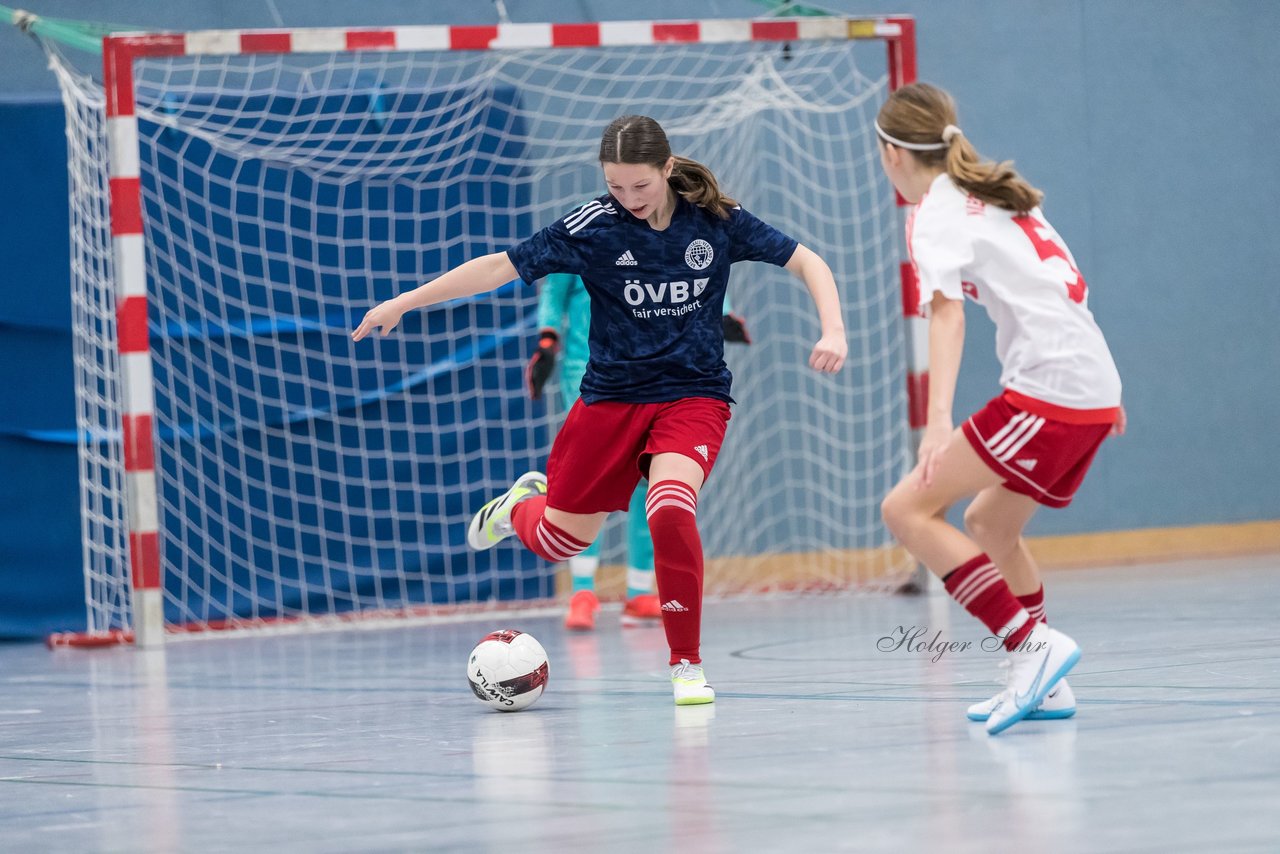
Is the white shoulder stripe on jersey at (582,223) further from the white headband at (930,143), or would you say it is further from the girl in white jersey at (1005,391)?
the girl in white jersey at (1005,391)

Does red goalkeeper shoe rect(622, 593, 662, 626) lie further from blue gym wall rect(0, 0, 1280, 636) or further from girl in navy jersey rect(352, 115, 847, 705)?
blue gym wall rect(0, 0, 1280, 636)

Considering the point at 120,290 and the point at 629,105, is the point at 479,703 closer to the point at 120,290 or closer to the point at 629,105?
the point at 120,290

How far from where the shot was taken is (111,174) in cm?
720

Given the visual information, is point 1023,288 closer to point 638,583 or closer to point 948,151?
point 948,151

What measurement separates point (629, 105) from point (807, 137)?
3.20ft

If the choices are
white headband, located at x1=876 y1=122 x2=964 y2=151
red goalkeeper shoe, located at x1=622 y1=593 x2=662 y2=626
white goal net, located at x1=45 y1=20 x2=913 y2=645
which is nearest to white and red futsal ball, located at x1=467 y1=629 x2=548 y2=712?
white headband, located at x1=876 y1=122 x2=964 y2=151

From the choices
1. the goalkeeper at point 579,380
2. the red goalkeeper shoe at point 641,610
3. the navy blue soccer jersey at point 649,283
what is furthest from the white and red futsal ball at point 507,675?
the red goalkeeper shoe at point 641,610

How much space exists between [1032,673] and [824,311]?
125 centimetres

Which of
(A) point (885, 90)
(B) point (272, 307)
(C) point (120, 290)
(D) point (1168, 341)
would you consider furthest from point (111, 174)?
(D) point (1168, 341)

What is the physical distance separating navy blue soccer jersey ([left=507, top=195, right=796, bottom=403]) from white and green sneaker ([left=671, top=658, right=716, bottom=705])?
2.40ft

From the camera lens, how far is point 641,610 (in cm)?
725

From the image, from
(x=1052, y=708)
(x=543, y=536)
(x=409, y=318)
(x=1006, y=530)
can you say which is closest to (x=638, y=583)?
(x=409, y=318)

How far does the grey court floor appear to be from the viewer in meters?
2.60

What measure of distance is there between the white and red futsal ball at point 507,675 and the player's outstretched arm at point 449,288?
878 mm
